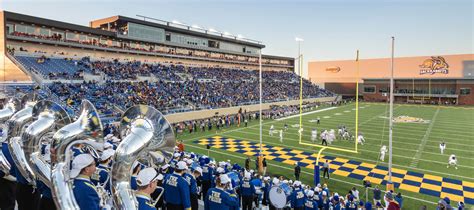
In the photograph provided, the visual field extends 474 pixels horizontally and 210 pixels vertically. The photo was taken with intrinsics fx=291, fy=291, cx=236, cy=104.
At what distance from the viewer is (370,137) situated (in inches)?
838

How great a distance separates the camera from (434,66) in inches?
1980

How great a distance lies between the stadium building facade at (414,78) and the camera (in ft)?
159

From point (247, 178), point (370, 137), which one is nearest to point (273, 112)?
point (370, 137)

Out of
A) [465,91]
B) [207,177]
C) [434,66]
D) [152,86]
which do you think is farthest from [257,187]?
[465,91]

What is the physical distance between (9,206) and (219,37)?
47177mm

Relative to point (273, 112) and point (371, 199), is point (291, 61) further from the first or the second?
point (371, 199)

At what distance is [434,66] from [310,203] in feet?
179

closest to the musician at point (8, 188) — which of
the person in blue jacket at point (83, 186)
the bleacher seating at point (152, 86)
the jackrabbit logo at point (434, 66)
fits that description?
the person in blue jacket at point (83, 186)

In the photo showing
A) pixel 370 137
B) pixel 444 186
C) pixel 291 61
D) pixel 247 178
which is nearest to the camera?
pixel 247 178

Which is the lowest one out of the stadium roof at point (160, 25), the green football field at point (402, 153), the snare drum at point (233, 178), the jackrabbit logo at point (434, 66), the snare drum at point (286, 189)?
the green football field at point (402, 153)

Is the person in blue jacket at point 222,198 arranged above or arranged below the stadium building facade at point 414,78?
below

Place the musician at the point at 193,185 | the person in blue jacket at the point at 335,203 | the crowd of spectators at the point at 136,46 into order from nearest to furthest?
the musician at the point at 193,185, the person in blue jacket at the point at 335,203, the crowd of spectators at the point at 136,46

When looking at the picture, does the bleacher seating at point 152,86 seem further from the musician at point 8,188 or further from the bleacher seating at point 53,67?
the musician at point 8,188

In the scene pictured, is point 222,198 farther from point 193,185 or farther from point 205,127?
point 205,127
